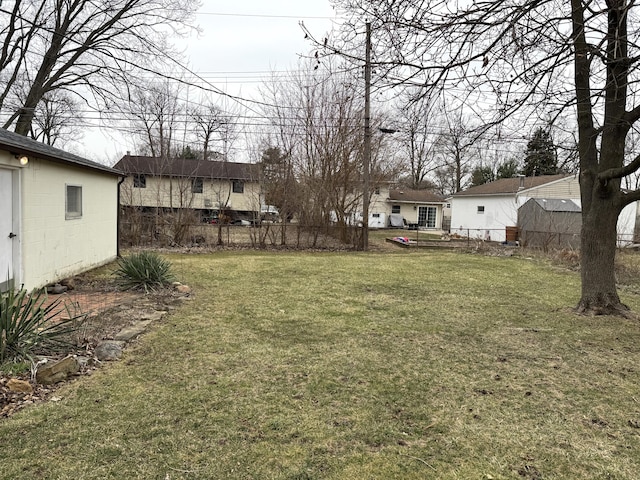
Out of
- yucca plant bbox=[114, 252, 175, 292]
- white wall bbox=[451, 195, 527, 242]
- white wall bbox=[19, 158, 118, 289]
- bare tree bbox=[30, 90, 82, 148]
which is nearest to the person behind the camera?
white wall bbox=[19, 158, 118, 289]

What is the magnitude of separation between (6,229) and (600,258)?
8286 mm

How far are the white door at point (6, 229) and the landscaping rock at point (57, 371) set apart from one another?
3.07m

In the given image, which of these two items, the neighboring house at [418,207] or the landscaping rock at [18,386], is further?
the neighboring house at [418,207]

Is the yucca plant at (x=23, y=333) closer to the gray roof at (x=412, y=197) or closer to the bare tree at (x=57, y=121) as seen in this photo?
the bare tree at (x=57, y=121)

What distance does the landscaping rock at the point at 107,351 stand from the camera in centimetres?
370

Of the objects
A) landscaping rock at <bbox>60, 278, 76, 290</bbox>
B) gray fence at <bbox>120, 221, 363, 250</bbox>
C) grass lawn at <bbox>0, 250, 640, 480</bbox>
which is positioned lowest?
grass lawn at <bbox>0, 250, 640, 480</bbox>

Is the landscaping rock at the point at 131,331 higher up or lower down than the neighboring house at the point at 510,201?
lower down

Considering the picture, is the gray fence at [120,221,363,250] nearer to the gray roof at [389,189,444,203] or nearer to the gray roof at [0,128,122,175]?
the gray roof at [0,128,122,175]

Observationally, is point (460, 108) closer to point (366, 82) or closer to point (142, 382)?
point (366, 82)

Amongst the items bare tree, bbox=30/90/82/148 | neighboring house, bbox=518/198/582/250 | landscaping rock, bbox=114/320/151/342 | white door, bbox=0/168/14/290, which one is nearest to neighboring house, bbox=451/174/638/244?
neighboring house, bbox=518/198/582/250

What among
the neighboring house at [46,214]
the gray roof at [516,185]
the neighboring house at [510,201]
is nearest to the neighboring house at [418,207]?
the neighboring house at [510,201]

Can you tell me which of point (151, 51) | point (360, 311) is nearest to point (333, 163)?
point (151, 51)

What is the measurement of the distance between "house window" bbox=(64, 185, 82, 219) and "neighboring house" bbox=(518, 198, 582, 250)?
46.0 ft

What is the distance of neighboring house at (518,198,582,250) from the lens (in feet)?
48.1
